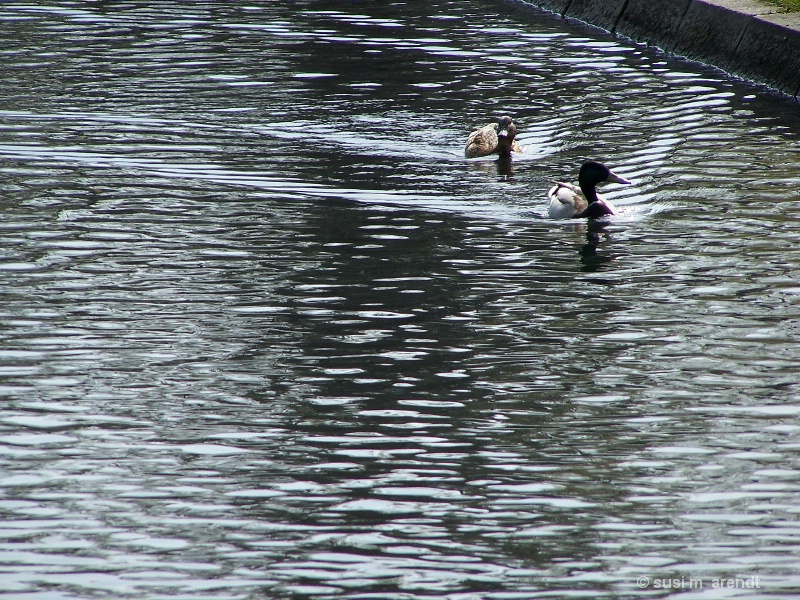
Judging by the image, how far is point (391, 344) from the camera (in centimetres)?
905

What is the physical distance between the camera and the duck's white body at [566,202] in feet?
41.2

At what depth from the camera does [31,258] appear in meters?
11.1

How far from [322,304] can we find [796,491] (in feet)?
13.6

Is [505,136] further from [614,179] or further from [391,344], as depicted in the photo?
[391,344]

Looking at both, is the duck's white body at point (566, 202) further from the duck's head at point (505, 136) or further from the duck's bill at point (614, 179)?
the duck's head at point (505, 136)

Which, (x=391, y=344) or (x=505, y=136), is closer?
(x=391, y=344)

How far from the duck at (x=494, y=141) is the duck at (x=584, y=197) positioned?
1.38m

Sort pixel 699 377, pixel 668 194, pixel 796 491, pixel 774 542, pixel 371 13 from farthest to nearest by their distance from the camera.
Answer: pixel 371 13, pixel 668 194, pixel 699 377, pixel 796 491, pixel 774 542

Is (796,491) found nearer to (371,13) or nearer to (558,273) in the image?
(558,273)

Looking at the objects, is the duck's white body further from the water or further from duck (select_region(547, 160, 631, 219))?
the water

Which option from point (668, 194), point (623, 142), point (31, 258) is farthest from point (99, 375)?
point (623, 142)

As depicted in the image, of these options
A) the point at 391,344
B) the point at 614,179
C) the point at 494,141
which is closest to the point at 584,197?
the point at 614,179

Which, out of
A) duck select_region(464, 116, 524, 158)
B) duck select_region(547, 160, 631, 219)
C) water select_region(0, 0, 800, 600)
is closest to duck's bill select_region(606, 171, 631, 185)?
duck select_region(547, 160, 631, 219)

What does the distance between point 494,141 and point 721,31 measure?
19.7ft
